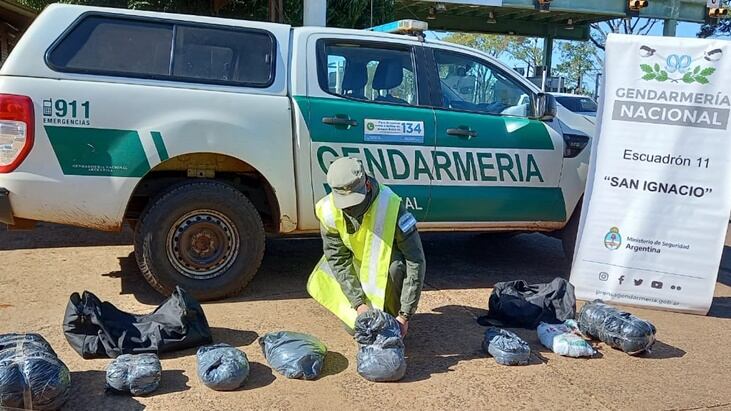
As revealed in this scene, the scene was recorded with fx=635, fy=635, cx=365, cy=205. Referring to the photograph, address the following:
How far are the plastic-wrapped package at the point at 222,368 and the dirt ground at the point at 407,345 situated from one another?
0.19 ft

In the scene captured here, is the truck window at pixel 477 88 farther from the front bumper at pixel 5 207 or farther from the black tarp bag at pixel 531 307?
the front bumper at pixel 5 207

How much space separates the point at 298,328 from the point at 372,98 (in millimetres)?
1871

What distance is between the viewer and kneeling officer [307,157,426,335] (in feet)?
12.2

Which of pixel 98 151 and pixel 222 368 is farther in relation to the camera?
pixel 98 151

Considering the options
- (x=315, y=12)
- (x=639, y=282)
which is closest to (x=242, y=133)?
(x=639, y=282)

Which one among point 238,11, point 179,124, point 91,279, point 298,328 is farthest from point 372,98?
point 238,11

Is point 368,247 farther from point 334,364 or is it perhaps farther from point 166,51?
point 166,51

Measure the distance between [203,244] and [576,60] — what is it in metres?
46.7

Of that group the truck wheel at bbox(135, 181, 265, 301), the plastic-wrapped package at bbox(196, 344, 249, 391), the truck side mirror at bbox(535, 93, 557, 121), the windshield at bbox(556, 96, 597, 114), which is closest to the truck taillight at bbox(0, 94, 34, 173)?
the truck wheel at bbox(135, 181, 265, 301)

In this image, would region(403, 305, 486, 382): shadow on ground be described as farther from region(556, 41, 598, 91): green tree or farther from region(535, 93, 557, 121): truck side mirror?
region(556, 41, 598, 91): green tree

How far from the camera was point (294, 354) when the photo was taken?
12.0 feet

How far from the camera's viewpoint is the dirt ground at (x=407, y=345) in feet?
11.2

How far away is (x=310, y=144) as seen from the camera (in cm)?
471

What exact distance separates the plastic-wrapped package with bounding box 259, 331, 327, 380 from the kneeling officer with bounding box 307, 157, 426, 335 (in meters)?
0.32
